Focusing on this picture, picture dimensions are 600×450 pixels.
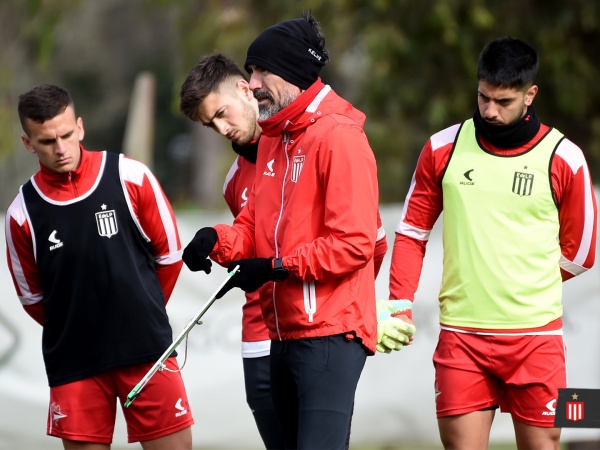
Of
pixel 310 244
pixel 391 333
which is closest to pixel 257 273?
pixel 310 244

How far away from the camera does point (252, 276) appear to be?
4.30 meters

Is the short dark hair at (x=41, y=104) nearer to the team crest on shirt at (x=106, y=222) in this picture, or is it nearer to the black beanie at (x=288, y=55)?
the team crest on shirt at (x=106, y=222)

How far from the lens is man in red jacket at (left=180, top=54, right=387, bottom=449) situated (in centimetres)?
534

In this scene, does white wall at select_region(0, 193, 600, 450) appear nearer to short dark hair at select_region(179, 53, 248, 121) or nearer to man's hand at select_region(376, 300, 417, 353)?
short dark hair at select_region(179, 53, 248, 121)

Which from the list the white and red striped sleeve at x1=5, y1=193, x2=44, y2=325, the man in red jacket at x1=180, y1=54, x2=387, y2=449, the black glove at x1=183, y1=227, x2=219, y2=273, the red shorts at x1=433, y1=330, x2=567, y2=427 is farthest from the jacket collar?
the white and red striped sleeve at x1=5, y1=193, x2=44, y2=325

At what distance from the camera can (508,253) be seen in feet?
16.7

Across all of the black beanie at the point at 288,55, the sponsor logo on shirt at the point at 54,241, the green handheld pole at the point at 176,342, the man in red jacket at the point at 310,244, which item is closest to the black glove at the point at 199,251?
the man in red jacket at the point at 310,244

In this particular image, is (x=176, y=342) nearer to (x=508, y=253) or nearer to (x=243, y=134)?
(x=243, y=134)

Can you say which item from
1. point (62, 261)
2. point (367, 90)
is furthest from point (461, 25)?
point (62, 261)

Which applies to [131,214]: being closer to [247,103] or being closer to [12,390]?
[247,103]

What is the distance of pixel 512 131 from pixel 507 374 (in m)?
1.09

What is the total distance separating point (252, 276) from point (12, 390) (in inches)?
157

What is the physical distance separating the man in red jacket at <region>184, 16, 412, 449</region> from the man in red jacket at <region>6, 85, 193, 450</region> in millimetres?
838

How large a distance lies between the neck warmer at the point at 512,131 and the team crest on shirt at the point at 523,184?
0.15 metres
